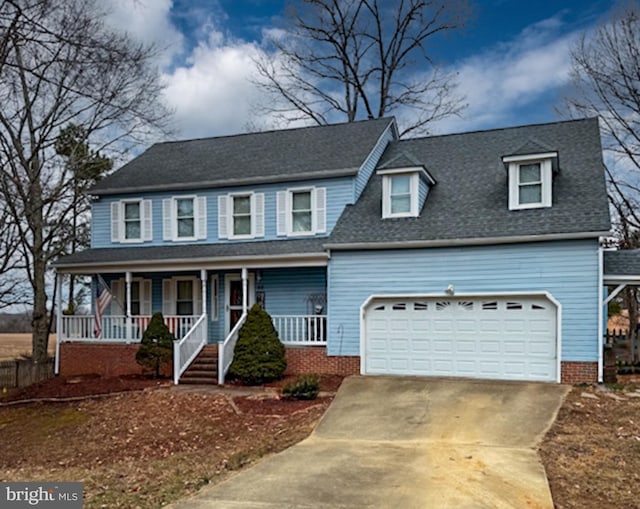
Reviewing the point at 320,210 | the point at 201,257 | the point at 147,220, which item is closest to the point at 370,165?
the point at 320,210

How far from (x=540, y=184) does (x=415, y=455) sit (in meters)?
8.66

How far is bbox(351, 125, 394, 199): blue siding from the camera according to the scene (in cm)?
1743

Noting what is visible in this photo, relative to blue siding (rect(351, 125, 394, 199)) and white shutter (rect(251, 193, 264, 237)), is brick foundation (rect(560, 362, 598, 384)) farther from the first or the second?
white shutter (rect(251, 193, 264, 237))

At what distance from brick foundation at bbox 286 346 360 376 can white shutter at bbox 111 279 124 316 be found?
6724mm

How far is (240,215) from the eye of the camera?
60.3 feet

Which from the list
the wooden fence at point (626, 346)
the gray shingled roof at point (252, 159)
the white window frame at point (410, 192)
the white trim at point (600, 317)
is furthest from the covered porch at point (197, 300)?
the wooden fence at point (626, 346)

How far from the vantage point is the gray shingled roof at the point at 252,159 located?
1792cm

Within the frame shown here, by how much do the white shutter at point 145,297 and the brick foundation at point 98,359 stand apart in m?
1.80

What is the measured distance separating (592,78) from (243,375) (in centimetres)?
1728

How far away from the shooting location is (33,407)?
14.2m

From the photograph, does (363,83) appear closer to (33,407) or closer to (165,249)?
(165,249)

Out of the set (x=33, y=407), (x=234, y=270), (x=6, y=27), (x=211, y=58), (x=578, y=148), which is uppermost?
(x=211, y=58)

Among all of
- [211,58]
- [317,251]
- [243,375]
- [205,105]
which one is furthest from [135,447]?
[205,105]

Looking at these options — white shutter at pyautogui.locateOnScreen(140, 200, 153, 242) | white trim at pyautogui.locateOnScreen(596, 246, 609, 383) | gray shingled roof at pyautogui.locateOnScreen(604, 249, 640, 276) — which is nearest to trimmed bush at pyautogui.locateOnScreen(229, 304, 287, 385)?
white shutter at pyautogui.locateOnScreen(140, 200, 153, 242)
